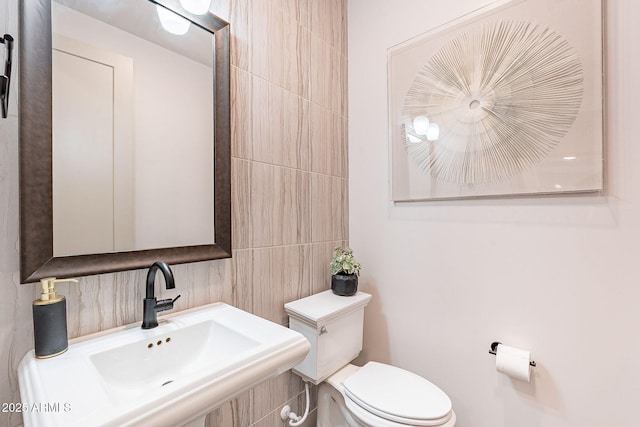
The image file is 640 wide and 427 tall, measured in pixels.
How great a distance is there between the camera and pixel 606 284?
98 cm

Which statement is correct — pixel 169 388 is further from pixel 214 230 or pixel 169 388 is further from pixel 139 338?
pixel 214 230

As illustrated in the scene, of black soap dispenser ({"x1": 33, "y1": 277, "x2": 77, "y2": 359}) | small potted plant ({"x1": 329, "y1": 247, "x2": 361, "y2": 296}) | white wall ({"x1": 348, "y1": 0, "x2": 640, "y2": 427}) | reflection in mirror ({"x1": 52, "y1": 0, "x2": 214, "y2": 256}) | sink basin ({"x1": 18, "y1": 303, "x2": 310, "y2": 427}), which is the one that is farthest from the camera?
small potted plant ({"x1": 329, "y1": 247, "x2": 361, "y2": 296})

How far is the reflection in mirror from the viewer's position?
2.47 ft

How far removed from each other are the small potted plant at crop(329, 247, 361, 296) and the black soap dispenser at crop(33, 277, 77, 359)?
104 centimetres

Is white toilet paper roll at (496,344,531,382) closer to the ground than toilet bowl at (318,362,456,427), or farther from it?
farther from it

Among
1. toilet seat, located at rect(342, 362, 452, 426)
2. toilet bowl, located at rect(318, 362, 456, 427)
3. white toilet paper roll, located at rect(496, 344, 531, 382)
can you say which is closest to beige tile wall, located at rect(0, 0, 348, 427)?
toilet bowl, located at rect(318, 362, 456, 427)

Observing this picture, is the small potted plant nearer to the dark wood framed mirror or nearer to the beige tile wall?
the beige tile wall

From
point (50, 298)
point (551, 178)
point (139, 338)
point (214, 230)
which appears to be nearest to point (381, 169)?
point (551, 178)

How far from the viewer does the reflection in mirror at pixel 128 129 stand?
75cm

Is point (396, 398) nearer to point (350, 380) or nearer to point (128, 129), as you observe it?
Result: point (350, 380)

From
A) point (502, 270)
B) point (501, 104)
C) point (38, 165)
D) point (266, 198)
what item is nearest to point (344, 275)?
point (266, 198)

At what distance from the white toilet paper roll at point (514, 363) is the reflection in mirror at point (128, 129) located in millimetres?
1245

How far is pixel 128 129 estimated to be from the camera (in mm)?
868

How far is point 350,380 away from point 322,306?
1.09 ft
